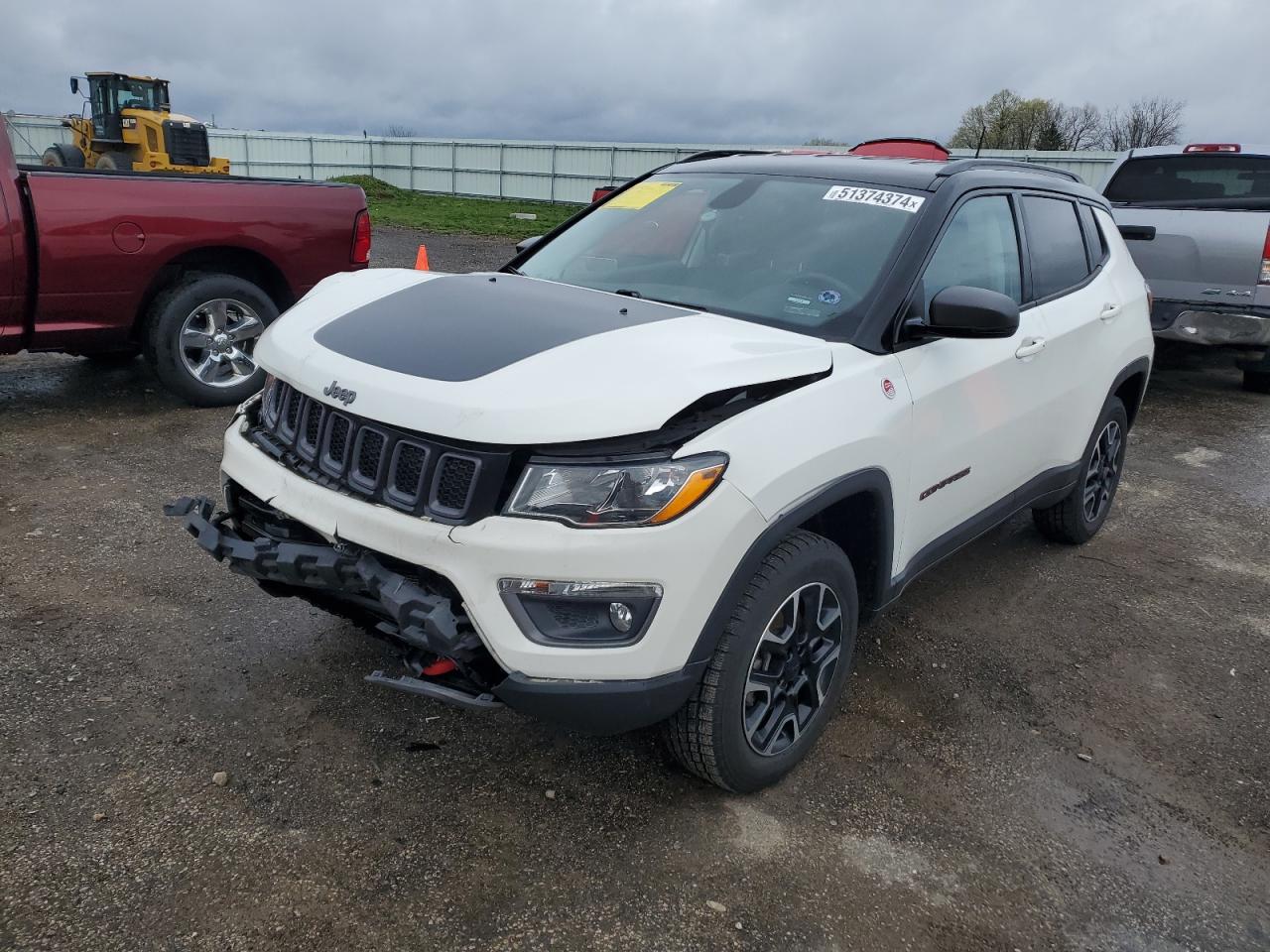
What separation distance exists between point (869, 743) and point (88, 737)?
242 centimetres

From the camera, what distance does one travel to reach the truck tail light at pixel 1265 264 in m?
7.32

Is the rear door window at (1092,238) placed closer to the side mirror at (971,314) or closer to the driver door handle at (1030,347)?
the driver door handle at (1030,347)

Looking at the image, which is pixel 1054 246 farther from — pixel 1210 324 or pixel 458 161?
pixel 458 161

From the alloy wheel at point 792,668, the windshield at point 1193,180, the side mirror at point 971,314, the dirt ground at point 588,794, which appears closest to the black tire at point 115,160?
the dirt ground at point 588,794

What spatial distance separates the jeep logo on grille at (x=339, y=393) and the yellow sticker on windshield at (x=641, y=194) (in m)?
1.76

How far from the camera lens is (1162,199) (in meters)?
8.47

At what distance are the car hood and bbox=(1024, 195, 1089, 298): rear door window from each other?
166 cm

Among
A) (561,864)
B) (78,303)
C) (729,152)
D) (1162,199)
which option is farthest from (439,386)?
(1162,199)

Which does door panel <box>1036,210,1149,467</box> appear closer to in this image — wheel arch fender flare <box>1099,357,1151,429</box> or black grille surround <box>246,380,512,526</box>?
wheel arch fender flare <box>1099,357,1151,429</box>

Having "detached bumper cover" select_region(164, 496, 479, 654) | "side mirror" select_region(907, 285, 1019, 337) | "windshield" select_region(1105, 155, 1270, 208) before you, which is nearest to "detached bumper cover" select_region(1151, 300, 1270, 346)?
"windshield" select_region(1105, 155, 1270, 208)

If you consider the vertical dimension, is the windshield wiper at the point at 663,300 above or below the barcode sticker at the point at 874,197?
below

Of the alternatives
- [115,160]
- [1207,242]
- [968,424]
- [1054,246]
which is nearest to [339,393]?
[968,424]

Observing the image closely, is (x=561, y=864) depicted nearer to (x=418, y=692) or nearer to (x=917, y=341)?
(x=418, y=692)

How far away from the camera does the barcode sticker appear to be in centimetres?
339
